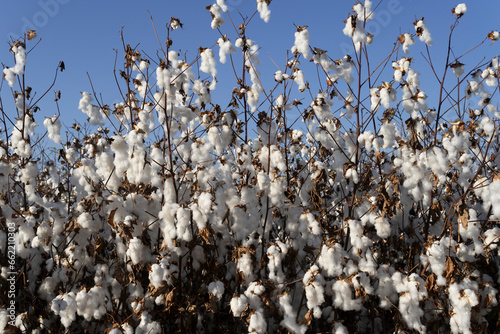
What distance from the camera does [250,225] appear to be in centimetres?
314

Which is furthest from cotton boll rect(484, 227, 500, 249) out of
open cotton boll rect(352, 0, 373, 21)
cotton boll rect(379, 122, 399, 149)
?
open cotton boll rect(352, 0, 373, 21)

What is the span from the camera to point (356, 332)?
3.46 metres

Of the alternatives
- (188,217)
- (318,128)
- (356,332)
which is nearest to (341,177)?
(318,128)

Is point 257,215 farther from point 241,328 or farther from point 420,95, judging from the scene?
point 420,95

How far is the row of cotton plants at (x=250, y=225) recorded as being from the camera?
9.46 ft

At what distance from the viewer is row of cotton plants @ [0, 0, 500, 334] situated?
2885mm

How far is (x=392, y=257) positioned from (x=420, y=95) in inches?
57.7

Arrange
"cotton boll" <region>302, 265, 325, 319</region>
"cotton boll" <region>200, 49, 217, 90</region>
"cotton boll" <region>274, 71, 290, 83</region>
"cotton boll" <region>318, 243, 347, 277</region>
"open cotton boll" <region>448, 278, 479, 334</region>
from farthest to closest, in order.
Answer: "cotton boll" <region>274, 71, 290, 83</region>
"cotton boll" <region>200, 49, 217, 90</region>
"cotton boll" <region>318, 243, 347, 277</region>
"cotton boll" <region>302, 265, 325, 319</region>
"open cotton boll" <region>448, 278, 479, 334</region>

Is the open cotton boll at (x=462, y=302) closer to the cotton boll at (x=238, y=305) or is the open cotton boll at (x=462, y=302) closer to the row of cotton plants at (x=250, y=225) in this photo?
the row of cotton plants at (x=250, y=225)

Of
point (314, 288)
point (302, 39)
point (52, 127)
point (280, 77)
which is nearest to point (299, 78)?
point (280, 77)

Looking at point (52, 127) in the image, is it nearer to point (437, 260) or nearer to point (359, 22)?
point (359, 22)

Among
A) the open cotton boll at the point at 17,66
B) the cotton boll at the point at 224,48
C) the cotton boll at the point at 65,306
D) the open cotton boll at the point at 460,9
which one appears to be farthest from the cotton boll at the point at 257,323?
the open cotton boll at the point at 460,9

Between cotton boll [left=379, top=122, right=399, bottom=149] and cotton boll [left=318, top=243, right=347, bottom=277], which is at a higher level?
cotton boll [left=379, top=122, right=399, bottom=149]

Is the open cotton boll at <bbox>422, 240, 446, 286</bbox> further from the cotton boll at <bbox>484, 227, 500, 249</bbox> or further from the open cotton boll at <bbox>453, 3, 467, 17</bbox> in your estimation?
the open cotton boll at <bbox>453, 3, 467, 17</bbox>
